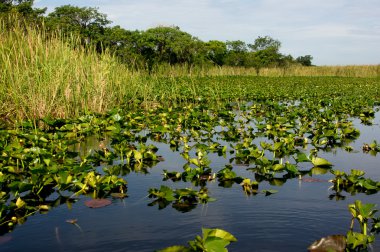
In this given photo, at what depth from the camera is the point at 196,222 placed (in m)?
2.97

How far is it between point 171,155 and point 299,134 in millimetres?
2240

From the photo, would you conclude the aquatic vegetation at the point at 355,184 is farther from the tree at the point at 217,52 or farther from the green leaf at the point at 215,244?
the tree at the point at 217,52

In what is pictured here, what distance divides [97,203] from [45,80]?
12.7 feet

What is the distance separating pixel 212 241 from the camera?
6.89ft

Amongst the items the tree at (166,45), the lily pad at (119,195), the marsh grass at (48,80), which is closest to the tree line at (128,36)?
the tree at (166,45)

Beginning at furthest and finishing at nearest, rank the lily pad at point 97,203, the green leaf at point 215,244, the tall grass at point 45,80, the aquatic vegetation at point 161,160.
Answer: the tall grass at point 45,80 < the aquatic vegetation at point 161,160 < the lily pad at point 97,203 < the green leaf at point 215,244

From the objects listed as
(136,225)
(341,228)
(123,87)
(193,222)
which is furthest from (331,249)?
(123,87)

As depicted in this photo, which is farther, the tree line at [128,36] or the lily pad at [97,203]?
the tree line at [128,36]

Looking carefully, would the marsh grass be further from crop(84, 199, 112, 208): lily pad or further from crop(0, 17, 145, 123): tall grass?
crop(84, 199, 112, 208): lily pad

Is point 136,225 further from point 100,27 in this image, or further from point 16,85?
point 100,27

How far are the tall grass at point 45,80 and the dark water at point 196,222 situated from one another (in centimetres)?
336

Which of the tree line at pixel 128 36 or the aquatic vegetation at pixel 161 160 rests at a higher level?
the tree line at pixel 128 36

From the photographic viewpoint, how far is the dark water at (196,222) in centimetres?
264

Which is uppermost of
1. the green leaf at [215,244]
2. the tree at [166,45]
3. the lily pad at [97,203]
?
the tree at [166,45]
